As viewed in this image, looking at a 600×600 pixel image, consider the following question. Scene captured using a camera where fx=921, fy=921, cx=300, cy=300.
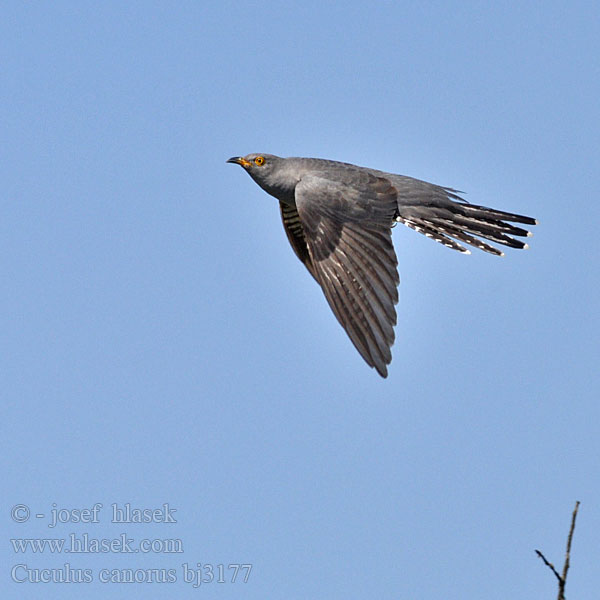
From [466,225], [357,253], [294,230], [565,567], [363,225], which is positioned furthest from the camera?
[294,230]

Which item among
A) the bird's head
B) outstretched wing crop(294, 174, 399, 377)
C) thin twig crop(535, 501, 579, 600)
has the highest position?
the bird's head

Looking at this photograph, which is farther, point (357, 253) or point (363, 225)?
point (363, 225)

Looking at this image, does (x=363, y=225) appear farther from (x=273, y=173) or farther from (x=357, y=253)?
(x=273, y=173)

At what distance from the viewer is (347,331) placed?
7.27 metres

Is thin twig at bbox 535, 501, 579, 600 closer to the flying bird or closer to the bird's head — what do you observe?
the flying bird

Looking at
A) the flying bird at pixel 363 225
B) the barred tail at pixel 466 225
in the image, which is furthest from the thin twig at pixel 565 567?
the barred tail at pixel 466 225

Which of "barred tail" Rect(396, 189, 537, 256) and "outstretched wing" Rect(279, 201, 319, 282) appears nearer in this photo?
"barred tail" Rect(396, 189, 537, 256)

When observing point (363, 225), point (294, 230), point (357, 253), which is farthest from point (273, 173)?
point (357, 253)

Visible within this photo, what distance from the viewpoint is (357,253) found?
26.4 feet

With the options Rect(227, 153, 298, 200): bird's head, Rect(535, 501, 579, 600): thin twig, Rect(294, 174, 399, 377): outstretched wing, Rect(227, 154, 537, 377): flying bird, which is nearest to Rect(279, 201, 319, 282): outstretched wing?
Rect(227, 154, 537, 377): flying bird

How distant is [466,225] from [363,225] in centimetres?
146

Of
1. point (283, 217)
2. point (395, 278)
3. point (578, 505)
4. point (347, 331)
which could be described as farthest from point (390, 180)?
point (578, 505)

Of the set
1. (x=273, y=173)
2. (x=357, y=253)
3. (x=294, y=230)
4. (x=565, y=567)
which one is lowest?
(x=565, y=567)

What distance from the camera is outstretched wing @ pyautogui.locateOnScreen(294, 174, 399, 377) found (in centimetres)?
727
